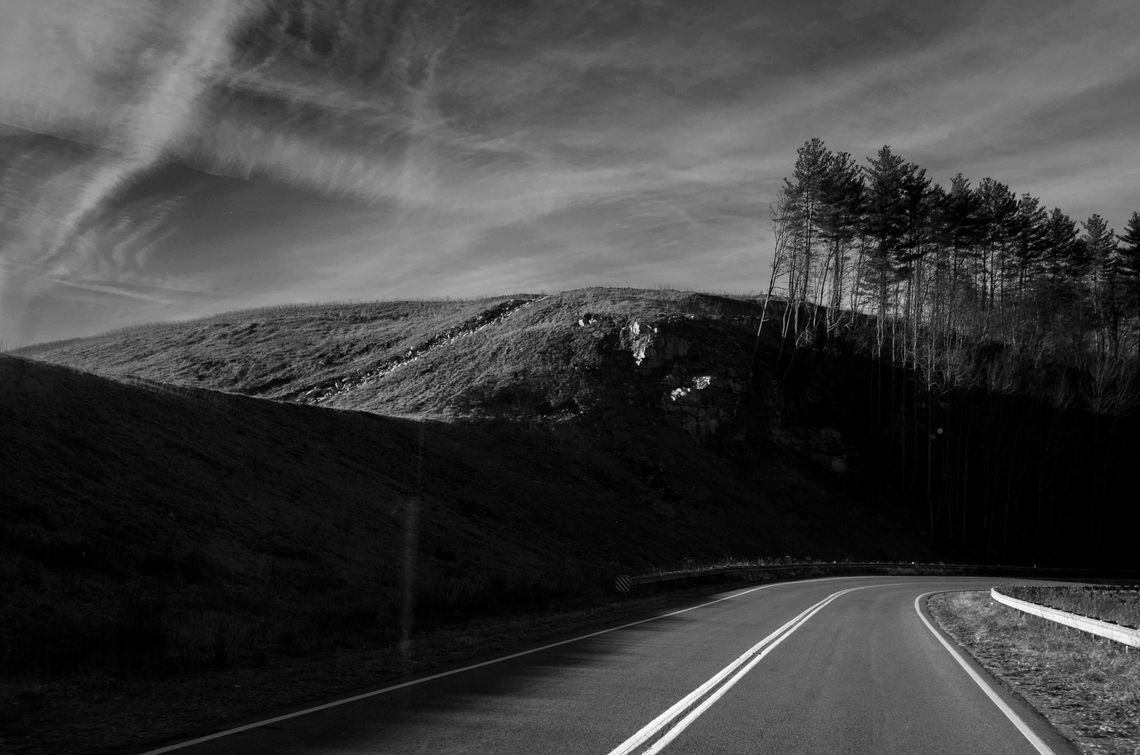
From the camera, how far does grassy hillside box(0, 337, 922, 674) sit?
40.5ft

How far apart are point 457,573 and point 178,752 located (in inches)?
738

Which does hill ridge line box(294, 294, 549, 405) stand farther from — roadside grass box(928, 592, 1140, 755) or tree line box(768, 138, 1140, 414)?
roadside grass box(928, 592, 1140, 755)

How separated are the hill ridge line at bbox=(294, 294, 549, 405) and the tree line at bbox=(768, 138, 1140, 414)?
24868 millimetres

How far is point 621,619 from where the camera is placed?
1633 cm

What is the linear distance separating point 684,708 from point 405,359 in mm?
52582

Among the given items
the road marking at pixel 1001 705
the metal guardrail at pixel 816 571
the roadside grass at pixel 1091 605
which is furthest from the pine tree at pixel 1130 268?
the road marking at pixel 1001 705

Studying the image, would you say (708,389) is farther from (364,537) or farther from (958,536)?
(364,537)

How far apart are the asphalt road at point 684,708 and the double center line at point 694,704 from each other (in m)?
0.02

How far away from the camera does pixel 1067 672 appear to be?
1073cm

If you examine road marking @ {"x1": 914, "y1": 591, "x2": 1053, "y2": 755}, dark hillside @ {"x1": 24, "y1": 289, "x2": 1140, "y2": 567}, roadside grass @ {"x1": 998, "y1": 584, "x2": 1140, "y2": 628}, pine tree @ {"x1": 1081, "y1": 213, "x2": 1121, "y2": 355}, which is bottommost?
roadside grass @ {"x1": 998, "y1": 584, "x2": 1140, "y2": 628}

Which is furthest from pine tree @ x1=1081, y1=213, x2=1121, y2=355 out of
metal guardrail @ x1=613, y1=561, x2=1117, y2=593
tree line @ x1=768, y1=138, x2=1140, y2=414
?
metal guardrail @ x1=613, y1=561, x2=1117, y2=593

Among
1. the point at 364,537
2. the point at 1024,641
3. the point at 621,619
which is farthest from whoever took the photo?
the point at 364,537

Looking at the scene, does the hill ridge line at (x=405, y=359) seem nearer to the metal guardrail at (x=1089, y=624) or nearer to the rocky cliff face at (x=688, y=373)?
the rocky cliff face at (x=688, y=373)

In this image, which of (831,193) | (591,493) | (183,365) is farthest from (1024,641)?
(183,365)
